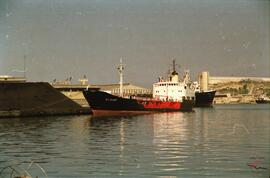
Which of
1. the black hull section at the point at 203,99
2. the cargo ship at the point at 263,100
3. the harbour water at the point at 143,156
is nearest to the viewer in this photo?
the harbour water at the point at 143,156

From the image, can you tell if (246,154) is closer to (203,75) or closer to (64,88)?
(64,88)

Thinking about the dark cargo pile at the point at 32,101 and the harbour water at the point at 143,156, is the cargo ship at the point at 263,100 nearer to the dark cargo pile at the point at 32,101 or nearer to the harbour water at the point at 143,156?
the dark cargo pile at the point at 32,101

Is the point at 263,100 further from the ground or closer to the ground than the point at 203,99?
further from the ground

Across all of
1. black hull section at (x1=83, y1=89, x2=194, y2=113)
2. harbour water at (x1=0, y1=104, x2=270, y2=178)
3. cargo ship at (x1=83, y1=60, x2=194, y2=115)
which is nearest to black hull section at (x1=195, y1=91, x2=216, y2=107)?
cargo ship at (x1=83, y1=60, x2=194, y2=115)

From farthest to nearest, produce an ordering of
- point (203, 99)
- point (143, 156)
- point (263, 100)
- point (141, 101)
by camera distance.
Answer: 1. point (263, 100)
2. point (203, 99)
3. point (141, 101)
4. point (143, 156)

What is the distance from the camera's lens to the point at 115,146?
70.5 ft

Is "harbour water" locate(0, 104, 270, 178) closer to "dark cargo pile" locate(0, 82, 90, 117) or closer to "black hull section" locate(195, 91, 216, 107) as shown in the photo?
"dark cargo pile" locate(0, 82, 90, 117)

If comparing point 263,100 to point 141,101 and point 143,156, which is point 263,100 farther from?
point 143,156

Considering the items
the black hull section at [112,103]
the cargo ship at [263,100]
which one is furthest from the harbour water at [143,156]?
the cargo ship at [263,100]

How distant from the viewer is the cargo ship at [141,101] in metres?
56.0

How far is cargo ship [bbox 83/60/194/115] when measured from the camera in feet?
184

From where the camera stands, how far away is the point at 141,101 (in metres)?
59.6

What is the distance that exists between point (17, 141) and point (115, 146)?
578 cm

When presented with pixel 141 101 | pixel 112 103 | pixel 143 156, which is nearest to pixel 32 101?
pixel 112 103
